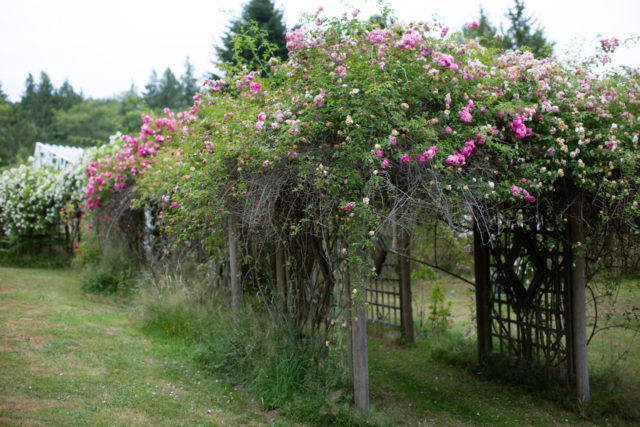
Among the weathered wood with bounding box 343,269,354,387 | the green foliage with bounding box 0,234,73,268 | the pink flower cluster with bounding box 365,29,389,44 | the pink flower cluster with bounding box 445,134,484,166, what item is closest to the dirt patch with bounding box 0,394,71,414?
the weathered wood with bounding box 343,269,354,387

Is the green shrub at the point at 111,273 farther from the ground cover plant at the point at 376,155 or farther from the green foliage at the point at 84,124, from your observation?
the green foliage at the point at 84,124

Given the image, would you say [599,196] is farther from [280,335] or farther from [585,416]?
[280,335]

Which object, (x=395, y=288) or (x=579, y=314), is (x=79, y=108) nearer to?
(x=395, y=288)

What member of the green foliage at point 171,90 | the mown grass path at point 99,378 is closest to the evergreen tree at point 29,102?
the green foliage at point 171,90

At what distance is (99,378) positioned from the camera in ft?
14.0

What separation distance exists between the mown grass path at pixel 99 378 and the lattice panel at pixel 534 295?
9.81 ft

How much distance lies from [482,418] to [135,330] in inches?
170

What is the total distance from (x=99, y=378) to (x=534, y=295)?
4363mm

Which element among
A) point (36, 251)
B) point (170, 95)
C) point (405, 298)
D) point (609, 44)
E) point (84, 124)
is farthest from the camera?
point (170, 95)

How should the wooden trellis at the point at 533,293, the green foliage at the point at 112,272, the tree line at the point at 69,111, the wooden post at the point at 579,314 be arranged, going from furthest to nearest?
the tree line at the point at 69,111
the green foliage at the point at 112,272
the wooden trellis at the point at 533,293
the wooden post at the point at 579,314

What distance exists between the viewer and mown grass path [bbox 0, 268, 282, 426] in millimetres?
3533

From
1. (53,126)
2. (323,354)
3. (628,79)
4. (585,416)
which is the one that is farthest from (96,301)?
(53,126)

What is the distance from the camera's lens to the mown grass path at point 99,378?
3.53 m

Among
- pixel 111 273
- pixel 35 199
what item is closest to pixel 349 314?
pixel 111 273
